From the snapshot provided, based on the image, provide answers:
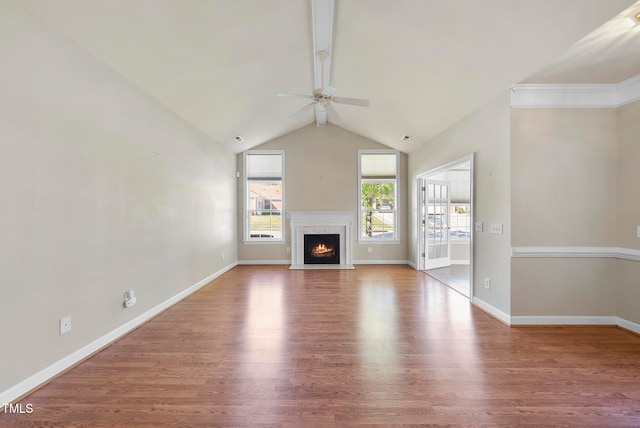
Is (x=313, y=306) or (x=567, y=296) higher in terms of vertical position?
(x=567, y=296)

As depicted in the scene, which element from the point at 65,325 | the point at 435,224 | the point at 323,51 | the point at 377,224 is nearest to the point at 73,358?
the point at 65,325

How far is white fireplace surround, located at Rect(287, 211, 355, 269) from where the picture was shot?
6.53 metres

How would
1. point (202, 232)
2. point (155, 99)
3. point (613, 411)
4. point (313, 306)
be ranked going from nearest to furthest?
point (613, 411) < point (155, 99) < point (313, 306) < point (202, 232)

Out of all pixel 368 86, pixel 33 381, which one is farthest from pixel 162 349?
pixel 368 86

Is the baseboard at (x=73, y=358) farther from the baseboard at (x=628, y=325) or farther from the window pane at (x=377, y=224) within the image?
the baseboard at (x=628, y=325)

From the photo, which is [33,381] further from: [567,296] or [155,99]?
[567,296]

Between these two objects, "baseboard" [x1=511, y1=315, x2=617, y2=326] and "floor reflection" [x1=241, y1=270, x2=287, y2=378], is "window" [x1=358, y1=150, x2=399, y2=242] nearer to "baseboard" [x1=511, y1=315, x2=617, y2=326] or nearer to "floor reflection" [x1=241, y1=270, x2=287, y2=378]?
"floor reflection" [x1=241, y1=270, x2=287, y2=378]

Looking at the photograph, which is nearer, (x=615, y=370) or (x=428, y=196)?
(x=615, y=370)

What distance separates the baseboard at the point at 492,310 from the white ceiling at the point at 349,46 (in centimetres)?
259

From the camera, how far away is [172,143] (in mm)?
3842

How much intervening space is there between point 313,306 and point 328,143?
416 cm

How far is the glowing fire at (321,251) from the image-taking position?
21.8ft

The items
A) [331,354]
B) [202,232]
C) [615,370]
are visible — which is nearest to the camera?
[615,370]

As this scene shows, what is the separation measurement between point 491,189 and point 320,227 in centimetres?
386
